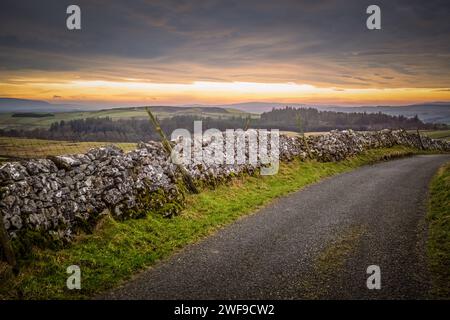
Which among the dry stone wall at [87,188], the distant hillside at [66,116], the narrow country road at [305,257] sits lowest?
the narrow country road at [305,257]

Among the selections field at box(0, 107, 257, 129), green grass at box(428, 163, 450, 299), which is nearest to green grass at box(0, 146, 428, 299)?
green grass at box(428, 163, 450, 299)

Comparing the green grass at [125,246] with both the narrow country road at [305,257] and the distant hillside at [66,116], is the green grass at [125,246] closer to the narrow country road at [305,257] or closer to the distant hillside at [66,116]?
the narrow country road at [305,257]

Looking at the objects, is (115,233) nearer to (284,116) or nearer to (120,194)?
(120,194)

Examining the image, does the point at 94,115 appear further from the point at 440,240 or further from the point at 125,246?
the point at 440,240

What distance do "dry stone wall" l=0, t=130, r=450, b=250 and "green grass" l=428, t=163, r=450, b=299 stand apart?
8.50 m

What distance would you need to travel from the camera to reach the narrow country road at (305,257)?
6715 mm

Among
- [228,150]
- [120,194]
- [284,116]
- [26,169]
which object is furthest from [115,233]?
[284,116]

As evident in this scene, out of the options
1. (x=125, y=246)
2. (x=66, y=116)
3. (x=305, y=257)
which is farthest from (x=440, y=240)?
(x=66, y=116)

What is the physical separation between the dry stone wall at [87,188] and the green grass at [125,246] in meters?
0.52

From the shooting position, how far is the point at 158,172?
1259 centimetres

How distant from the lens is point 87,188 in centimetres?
1000

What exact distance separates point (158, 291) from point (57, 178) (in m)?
5.17
